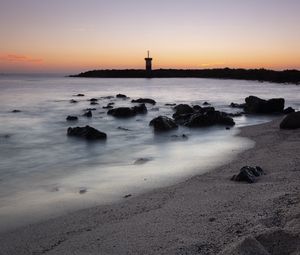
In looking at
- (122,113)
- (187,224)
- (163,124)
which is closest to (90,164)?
(187,224)

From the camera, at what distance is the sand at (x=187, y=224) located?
13.7 ft

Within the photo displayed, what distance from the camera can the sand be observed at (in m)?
4.18

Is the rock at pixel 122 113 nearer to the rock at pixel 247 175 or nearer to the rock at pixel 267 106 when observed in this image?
the rock at pixel 267 106

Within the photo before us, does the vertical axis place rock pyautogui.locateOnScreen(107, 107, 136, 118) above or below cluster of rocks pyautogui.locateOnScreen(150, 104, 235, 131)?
below

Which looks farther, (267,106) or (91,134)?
(267,106)

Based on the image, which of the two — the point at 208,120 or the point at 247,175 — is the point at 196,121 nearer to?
the point at 208,120

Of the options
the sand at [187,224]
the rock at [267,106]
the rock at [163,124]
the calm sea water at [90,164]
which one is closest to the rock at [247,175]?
the sand at [187,224]

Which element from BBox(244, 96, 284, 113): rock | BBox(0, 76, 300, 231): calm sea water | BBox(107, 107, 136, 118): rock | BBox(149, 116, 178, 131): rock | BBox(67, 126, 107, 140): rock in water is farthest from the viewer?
BBox(244, 96, 284, 113): rock

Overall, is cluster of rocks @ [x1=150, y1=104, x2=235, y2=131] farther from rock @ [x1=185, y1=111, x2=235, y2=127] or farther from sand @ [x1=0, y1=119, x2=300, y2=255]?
sand @ [x1=0, y1=119, x2=300, y2=255]

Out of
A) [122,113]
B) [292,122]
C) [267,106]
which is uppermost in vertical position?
[292,122]

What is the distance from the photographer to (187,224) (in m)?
4.96

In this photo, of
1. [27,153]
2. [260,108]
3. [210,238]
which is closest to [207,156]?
[27,153]

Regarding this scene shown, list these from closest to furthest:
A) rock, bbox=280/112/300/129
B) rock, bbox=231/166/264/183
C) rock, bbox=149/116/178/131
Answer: rock, bbox=231/166/264/183 < rock, bbox=280/112/300/129 < rock, bbox=149/116/178/131

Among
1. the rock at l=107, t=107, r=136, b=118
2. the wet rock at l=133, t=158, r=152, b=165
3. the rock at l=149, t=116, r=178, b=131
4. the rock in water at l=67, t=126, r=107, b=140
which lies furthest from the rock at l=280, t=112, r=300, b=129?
the rock at l=107, t=107, r=136, b=118
